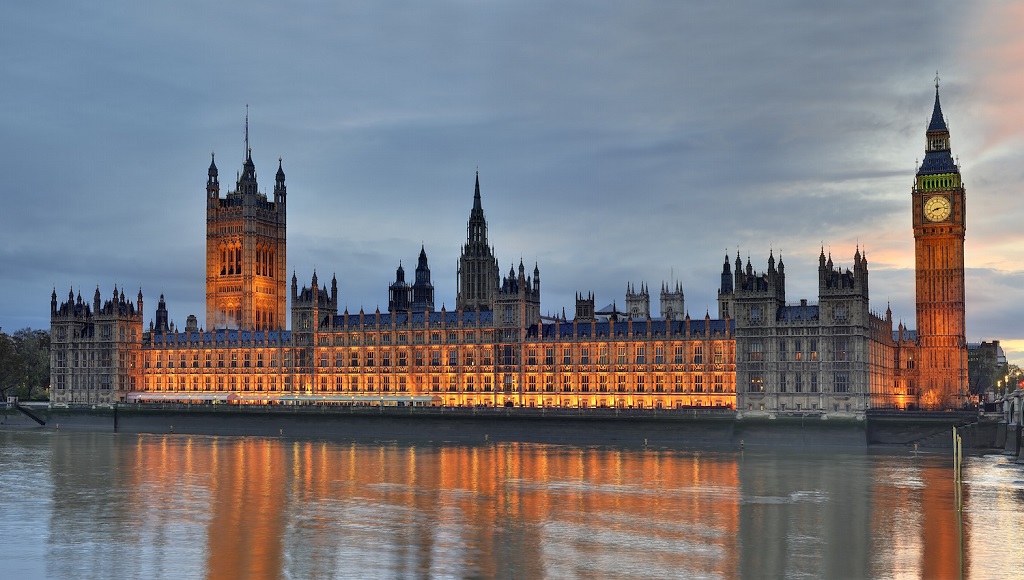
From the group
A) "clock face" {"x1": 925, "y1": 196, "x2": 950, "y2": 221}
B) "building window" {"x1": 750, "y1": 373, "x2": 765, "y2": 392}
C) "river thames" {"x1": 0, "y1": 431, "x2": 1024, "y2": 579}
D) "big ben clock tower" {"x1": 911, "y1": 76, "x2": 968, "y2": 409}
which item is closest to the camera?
"river thames" {"x1": 0, "y1": 431, "x2": 1024, "y2": 579}

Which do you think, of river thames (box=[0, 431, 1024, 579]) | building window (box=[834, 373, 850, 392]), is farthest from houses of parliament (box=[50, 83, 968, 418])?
river thames (box=[0, 431, 1024, 579])

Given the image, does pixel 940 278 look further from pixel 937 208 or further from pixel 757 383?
pixel 757 383

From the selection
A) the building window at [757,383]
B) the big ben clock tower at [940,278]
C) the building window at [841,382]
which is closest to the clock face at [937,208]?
the big ben clock tower at [940,278]

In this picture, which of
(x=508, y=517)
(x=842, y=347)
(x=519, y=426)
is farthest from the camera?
(x=519, y=426)

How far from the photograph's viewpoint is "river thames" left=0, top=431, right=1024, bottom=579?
172 ft

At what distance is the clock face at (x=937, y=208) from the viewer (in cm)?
17775

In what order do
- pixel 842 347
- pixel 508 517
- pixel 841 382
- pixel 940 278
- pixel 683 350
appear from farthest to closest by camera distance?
1. pixel 940 278
2. pixel 683 350
3. pixel 842 347
4. pixel 841 382
5. pixel 508 517

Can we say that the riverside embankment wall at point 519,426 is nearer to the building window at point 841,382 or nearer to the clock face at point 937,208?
the building window at point 841,382

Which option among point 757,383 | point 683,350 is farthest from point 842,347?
point 683,350

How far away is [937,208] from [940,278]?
11.3 metres

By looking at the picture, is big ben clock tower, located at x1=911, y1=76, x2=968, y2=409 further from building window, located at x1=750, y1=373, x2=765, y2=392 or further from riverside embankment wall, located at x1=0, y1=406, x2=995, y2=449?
riverside embankment wall, located at x1=0, y1=406, x2=995, y2=449

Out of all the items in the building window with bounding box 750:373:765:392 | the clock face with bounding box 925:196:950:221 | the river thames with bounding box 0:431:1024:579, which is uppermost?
the clock face with bounding box 925:196:950:221

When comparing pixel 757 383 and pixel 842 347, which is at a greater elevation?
pixel 842 347

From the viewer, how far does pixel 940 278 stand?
177875 millimetres
